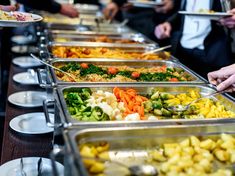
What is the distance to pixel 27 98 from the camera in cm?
224

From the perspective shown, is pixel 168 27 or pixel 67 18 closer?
pixel 168 27

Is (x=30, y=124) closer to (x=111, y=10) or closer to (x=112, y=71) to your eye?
(x=112, y=71)

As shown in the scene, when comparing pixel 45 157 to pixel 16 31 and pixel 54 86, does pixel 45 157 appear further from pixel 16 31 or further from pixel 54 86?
pixel 16 31

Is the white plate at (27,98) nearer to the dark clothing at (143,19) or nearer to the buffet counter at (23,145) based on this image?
the buffet counter at (23,145)

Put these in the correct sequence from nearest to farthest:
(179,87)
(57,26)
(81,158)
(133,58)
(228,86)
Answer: (81,158), (228,86), (179,87), (133,58), (57,26)

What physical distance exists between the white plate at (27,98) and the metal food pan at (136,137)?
918mm

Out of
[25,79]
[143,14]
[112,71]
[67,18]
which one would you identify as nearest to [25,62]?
[25,79]

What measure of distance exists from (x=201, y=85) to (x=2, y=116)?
6.13 ft

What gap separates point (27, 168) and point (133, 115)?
0.51 meters

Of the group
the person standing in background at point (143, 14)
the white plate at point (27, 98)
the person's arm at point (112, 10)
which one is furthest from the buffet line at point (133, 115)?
the person's arm at point (112, 10)

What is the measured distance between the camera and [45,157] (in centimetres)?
166

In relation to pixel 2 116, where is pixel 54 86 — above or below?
above

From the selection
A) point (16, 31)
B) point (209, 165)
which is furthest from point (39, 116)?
point (16, 31)

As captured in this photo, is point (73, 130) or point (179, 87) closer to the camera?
point (73, 130)
